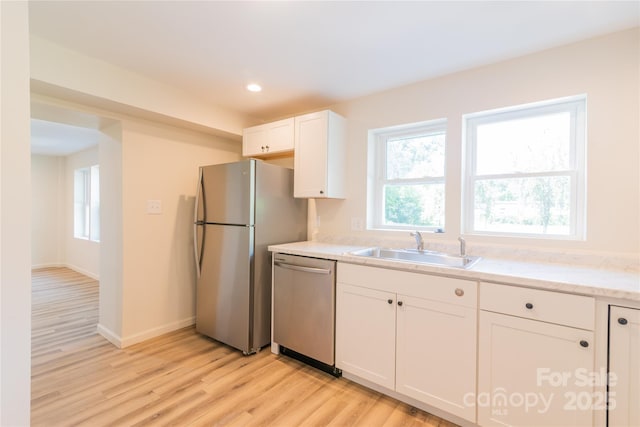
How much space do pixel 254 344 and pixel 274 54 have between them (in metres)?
2.34

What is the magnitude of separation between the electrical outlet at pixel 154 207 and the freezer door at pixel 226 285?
51cm

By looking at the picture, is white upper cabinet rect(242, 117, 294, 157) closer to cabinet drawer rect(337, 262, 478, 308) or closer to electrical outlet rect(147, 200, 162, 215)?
electrical outlet rect(147, 200, 162, 215)

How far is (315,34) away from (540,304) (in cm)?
200

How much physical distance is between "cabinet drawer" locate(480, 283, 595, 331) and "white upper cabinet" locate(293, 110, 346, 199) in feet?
5.10

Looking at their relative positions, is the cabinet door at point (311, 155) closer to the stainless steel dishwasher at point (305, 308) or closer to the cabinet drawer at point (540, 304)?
the stainless steel dishwasher at point (305, 308)

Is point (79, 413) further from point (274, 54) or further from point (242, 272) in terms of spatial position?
point (274, 54)

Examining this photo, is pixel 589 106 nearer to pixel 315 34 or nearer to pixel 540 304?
pixel 540 304

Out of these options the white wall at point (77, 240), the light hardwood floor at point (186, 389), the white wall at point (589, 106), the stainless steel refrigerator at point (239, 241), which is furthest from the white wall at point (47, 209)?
the white wall at point (589, 106)

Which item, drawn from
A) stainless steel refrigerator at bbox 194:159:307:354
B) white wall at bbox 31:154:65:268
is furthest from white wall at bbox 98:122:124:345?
white wall at bbox 31:154:65:268

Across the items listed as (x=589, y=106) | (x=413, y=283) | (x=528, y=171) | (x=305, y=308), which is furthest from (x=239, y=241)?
(x=589, y=106)

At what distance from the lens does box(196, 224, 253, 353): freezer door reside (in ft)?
8.29

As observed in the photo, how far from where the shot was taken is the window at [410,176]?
8.48 ft

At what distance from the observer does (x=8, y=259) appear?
99cm

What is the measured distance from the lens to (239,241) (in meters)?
2.57
